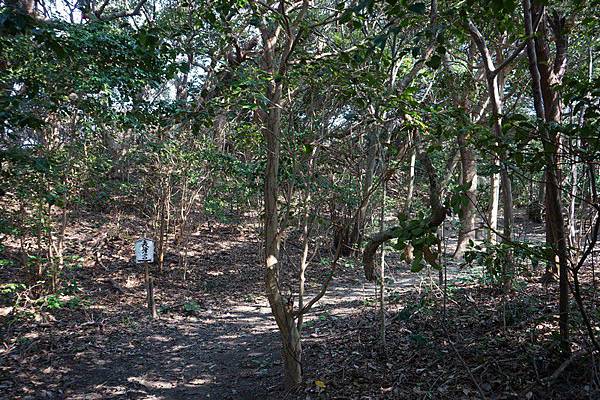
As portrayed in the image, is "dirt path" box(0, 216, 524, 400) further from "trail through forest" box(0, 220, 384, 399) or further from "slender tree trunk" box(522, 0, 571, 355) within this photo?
"slender tree trunk" box(522, 0, 571, 355)

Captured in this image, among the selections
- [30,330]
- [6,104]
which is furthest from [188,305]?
[6,104]

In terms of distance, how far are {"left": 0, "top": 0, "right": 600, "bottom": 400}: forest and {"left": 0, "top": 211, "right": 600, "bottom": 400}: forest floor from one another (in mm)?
32

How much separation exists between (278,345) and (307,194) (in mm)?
2832

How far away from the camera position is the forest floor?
3785mm

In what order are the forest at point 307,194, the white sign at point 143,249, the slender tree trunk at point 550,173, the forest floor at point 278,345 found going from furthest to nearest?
1. the white sign at point 143,249
2. the forest floor at point 278,345
3. the forest at point 307,194
4. the slender tree trunk at point 550,173

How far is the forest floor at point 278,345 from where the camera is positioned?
12.4ft

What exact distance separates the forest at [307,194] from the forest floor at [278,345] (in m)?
0.03

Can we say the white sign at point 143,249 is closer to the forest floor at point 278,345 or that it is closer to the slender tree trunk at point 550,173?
the forest floor at point 278,345

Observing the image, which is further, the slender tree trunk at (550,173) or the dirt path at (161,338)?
the dirt path at (161,338)

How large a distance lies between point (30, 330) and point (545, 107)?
23.7 ft

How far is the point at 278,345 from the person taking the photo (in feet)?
20.6

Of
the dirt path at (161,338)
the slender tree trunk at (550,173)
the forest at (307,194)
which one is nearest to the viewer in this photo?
the slender tree trunk at (550,173)

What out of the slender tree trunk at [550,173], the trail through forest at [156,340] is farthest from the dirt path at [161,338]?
the slender tree trunk at [550,173]

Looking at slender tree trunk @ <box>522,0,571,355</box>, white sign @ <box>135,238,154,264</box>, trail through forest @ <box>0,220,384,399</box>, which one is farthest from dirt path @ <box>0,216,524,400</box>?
slender tree trunk @ <box>522,0,571,355</box>
